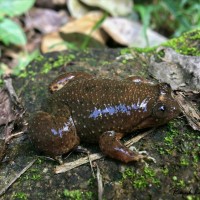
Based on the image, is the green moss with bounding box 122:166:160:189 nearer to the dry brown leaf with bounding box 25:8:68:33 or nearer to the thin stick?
the thin stick

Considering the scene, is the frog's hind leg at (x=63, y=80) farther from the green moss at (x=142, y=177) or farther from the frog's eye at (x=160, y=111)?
the green moss at (x=142, y=177)

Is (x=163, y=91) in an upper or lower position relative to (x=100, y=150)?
upper

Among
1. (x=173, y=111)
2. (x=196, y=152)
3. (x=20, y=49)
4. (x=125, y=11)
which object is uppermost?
(x=173, y=111)

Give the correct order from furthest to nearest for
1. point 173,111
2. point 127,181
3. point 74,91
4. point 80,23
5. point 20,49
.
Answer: point 20,49 < point 80,23 < point 74,91 < point 173,111 < point 127,181

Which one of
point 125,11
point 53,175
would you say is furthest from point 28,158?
point 125,11

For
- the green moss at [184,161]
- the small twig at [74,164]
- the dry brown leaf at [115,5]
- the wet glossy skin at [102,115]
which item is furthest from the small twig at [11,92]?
the dry brown leaf at [115,5]

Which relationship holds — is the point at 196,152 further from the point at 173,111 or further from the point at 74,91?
the point at 74,91
